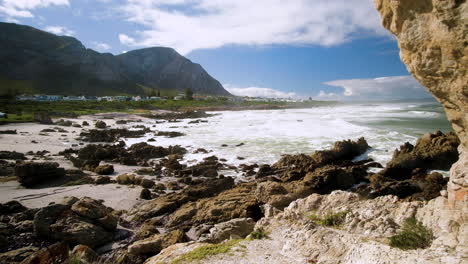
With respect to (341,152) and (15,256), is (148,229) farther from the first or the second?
(341,152)

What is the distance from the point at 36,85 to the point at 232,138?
14817 centimetres

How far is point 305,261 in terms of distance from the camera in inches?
219

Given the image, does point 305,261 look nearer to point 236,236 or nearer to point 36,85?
point 236,236

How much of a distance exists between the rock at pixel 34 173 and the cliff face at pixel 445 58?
18.3m

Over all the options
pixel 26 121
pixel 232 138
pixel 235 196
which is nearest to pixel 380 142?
pixel 232 138

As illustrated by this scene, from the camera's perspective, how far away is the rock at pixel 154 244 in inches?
307

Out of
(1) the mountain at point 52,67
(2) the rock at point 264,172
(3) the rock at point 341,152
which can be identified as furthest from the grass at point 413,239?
(1) the mountain at point 52,67

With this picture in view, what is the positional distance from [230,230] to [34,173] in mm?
12921

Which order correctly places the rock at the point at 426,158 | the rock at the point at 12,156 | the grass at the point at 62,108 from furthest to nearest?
the grass at the point at 62,108
the rock at the point at 12,156
the rock at the point at 426,158

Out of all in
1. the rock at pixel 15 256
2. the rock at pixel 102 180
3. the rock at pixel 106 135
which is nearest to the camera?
the rock at pixel 15 256

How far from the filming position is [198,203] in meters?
11.3

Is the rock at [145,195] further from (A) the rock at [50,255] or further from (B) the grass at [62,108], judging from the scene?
(B) the grass at [62,108]

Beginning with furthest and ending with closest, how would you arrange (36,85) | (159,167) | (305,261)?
(36,85)
(159,167)
(305,261)

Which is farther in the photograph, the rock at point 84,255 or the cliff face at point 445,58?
the rock at point 84,255
